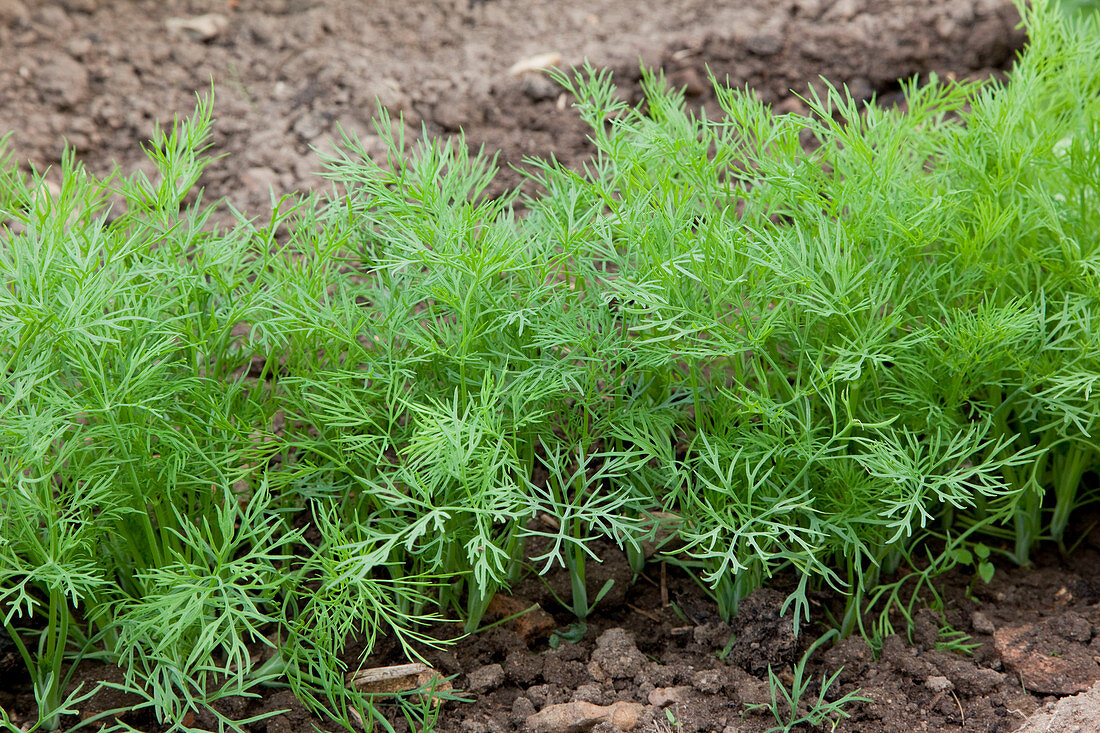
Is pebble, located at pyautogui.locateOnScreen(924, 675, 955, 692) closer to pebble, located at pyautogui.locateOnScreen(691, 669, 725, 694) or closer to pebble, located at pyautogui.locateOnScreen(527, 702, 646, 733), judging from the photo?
pebble, located at pyautogui.locateOnScreen(691, 669, 725, 694)

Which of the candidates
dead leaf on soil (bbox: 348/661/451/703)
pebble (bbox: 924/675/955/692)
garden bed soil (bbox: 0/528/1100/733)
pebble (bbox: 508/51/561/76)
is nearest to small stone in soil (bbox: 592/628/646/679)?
garden bed soil (bbox: 0/528/1100/733)

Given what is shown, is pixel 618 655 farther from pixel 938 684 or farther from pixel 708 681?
pixel 938 684

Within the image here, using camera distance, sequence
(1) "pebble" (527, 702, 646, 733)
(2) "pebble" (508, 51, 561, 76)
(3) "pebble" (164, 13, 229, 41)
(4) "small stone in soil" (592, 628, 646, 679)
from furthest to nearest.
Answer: (3) "pebble" (164, 13, 229, 41) < (2) "pebble" (508, 51, 561, 76) < (4) "small stone in soil" (592, 628, 646, 679) < (1) "pebble" (527, 702, 646, 733)

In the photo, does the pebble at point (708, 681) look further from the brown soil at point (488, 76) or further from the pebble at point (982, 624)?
the pebble at point (982, 624)

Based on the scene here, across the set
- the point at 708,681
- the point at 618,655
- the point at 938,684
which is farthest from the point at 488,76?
the point at 938,684

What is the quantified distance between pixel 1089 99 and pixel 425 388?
172 cm

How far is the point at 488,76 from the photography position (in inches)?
138

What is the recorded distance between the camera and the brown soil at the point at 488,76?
215 centimetres

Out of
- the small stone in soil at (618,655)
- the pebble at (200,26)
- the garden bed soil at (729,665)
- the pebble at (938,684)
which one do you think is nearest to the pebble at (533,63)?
the pebble at (200,26)

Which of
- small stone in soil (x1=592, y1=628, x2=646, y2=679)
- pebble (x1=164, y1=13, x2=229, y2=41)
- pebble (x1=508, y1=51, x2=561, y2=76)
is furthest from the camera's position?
pebble (x1=164, y1=13, x2=229, y2=41)

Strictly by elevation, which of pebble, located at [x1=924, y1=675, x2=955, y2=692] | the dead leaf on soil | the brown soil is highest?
the brown soil

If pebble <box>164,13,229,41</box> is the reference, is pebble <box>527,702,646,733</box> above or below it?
below

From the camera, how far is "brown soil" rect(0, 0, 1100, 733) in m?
2.15

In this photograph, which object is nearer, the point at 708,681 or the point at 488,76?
the point at 708,681
